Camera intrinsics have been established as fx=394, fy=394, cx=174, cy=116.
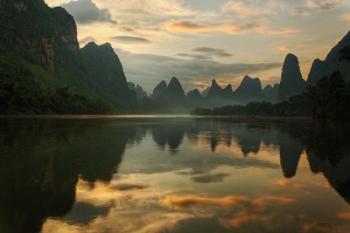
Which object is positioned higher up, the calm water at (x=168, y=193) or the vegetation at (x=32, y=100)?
the vegetation at (x=32, y=100)

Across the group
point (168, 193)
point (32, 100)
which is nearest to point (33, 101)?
point (32, 100)

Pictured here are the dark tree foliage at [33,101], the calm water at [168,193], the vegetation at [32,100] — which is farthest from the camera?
the vegetation at [32,100]

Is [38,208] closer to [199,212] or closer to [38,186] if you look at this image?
[38,186]

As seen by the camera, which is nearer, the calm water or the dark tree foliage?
the calm water

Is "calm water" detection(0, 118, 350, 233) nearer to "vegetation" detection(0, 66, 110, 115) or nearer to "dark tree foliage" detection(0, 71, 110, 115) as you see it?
"dark tree foliage" detection(0, 71, 110, 115)

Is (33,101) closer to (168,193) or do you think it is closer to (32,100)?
(32,100)

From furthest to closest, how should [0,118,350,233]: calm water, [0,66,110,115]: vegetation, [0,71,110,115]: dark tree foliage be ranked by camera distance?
[0,66,110,115]: vegetation, [0,71,110,115]: dark tree foliage, [0,118,350,233]: calm water

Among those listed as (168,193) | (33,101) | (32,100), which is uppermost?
(32,100)

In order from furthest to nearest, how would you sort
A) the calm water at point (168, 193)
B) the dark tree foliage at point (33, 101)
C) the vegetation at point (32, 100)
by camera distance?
1. the vegetation at point (32, 100)
2. the dark tree foliage at point (33, 101)
3. the calm water at point (168, 193)

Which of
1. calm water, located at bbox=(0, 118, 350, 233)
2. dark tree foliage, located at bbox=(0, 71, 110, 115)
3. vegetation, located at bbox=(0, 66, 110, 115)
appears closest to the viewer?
calm water, located at bbox=(0, 118, 350, 233)

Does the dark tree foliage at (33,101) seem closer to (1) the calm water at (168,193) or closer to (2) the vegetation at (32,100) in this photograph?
(2) the vegetation at (32,100)

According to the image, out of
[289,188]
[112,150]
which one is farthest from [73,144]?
[289,188]

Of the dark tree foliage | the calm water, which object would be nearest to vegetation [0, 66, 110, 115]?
the dark tree foliage

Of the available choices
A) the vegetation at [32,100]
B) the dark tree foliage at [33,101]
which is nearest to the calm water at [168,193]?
the dark tree foliage at [33,101]
